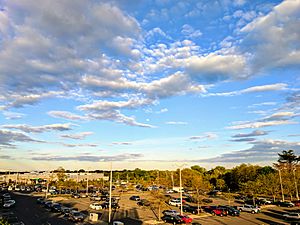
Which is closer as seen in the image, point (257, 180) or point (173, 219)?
point (173, 219)

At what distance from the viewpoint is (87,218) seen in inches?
A: 1825

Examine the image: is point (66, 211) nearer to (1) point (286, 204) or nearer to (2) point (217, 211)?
(2) point (217, 211)

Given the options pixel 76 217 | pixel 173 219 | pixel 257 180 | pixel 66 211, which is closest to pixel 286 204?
pixel 257 180

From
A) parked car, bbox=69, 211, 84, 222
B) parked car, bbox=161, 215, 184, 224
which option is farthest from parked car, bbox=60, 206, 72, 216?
parked car, bbox=161, 215, 184, 224

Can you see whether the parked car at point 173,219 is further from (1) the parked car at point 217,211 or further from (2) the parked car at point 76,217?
(2) the parked car at point 76,217

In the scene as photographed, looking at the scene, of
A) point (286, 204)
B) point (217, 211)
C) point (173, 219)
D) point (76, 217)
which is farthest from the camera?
point (286, 204)

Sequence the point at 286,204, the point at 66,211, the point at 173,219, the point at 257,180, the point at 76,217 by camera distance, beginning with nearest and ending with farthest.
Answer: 1. the point at 173,219
2. the point at 76,217
3. the point at 66,211
4. the point at 286,204
5. the point at 257,180

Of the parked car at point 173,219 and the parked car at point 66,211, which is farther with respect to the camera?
the parked car at point 66,211

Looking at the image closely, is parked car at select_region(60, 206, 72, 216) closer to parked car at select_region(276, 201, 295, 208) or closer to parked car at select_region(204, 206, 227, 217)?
parked car at select_region(204, 206, 227, 217)

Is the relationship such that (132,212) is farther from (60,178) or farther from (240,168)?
(60,178)

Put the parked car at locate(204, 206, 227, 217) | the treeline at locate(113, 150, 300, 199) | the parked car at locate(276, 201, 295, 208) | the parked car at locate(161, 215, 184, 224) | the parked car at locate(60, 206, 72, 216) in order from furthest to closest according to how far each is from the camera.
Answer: the treeline at locate(113, 150, 300, 199)
the parked car at locate(276, 201, 295, 208)
the parked car at locate(204, 206, 227, 217)
the parked car at locate(60, 206, 72, 216)
the parked car at locate(161, 215, 184, 224)

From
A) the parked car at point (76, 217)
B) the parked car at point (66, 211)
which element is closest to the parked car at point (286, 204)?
the parked car at point (76, 217)

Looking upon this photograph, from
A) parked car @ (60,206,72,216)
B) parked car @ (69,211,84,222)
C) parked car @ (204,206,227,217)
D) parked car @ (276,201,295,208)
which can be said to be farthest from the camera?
parked car @ (276,201,295,208)

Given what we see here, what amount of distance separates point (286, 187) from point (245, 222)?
114 feet
